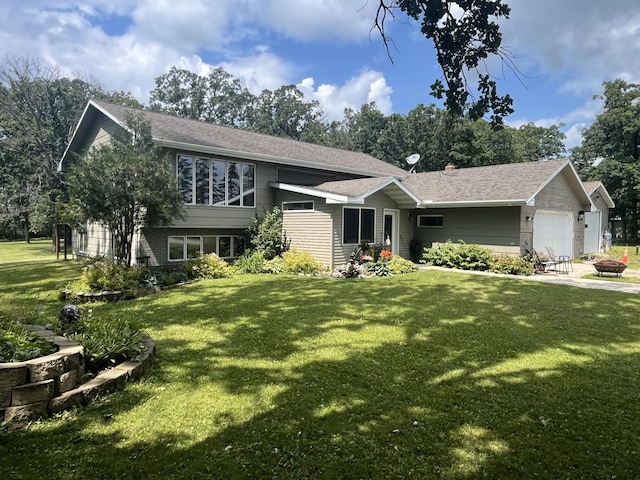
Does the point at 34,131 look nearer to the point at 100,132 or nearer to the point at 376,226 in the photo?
the point at 100,132

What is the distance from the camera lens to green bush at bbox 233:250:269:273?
42.1 ft

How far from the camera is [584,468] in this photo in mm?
2781

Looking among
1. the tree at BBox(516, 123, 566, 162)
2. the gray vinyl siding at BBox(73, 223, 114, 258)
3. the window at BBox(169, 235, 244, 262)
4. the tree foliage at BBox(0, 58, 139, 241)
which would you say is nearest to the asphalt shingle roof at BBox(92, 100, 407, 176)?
the window at BBox(169, 235, 244, 262)

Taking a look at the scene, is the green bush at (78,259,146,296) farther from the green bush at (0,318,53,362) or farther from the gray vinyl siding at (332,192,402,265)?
the gray vinyl siding at (332,192,402,265)

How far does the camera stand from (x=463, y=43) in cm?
406

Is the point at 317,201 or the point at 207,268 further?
the point at 317,201

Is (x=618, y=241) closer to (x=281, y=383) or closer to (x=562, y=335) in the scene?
(x=562, y=335)

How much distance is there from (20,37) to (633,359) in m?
27.2

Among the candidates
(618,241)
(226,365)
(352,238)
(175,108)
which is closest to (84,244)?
(352,238)

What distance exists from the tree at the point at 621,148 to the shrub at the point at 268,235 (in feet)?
93.2

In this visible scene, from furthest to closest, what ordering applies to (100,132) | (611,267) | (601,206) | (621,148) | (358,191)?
(621,148), (601,206), (100,132), (358,191), (611,267)

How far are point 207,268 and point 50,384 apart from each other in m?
8.42

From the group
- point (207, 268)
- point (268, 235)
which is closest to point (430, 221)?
point (268, 235)

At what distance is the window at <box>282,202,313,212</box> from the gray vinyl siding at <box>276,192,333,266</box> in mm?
115
